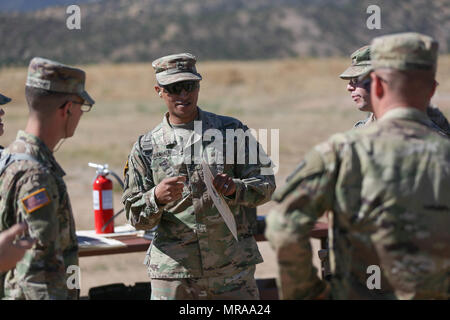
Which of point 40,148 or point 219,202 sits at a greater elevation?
point 40,148

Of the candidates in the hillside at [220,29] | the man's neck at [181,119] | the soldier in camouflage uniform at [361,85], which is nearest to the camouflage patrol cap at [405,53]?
the man's neck at [181,119]

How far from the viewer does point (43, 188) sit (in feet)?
9.15

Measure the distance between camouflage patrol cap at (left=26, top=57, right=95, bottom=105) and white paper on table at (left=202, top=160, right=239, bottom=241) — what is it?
1.06m

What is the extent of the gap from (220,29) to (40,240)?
75.8 meters

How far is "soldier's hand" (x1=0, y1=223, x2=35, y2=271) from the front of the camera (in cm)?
275

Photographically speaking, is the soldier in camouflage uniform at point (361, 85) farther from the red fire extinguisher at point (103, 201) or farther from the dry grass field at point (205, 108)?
the dry grass field at point (205, 108)

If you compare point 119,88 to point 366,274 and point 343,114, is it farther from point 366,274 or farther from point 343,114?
point 366,274

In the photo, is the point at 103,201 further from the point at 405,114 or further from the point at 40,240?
the point at 405,114

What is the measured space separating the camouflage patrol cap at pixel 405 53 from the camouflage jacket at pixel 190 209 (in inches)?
60.3

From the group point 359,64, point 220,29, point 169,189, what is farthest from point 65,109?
point 220,29

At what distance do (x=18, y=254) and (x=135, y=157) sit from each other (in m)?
1.51

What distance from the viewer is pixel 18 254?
276cm

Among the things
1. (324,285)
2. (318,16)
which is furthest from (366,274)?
(318,16)

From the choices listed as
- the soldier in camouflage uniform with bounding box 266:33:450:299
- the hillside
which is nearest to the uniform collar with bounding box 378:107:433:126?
the soldier in camouflage uniform with bounding box 266:33:450:299
